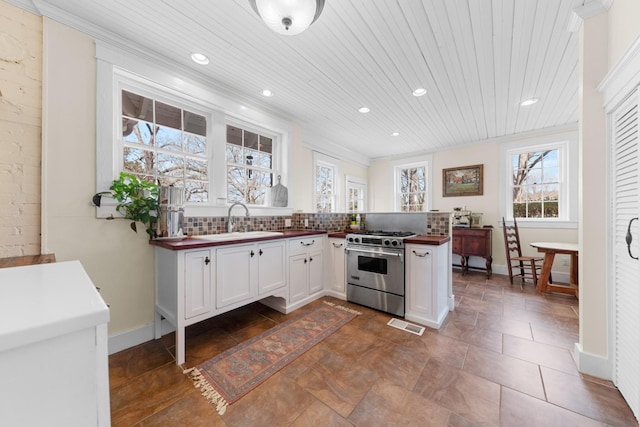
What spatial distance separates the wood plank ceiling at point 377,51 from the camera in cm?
173

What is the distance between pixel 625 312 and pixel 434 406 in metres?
1.30

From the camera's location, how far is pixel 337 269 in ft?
10.3

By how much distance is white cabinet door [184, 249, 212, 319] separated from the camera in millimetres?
1878

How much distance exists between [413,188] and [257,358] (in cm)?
492

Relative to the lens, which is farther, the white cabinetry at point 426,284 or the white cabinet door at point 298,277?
the white cabinet door at point 298,277

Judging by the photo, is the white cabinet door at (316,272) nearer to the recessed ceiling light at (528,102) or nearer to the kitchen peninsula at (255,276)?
the kitchen peninsula at (255,276)

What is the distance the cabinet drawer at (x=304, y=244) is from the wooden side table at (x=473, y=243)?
261 cm

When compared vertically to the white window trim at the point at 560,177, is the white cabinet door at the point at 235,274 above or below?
below

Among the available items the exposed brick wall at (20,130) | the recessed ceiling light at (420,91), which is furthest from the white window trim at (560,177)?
the exposed brick wall at (20,130)

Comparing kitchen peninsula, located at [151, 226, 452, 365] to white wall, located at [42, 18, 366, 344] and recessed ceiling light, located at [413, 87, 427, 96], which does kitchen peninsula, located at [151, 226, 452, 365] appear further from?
recessed ceiling light, located at [413, 87, 427, 96]

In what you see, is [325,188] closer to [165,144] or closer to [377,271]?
[377,271]

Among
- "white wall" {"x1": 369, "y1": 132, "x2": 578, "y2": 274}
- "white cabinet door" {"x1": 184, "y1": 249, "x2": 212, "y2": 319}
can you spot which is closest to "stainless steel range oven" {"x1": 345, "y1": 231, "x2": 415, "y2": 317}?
"white cabinet door" {"x1": 184, "y1": 249, "x2": 212, "y2": 319}

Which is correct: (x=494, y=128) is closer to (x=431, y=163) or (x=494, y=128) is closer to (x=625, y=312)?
(x=431, y=163)

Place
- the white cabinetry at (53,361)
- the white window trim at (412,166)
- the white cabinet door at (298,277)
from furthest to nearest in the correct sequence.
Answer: the white window trim at (412,166), the white cabinet door at (298,277), the white cabinetry at (53,361)
